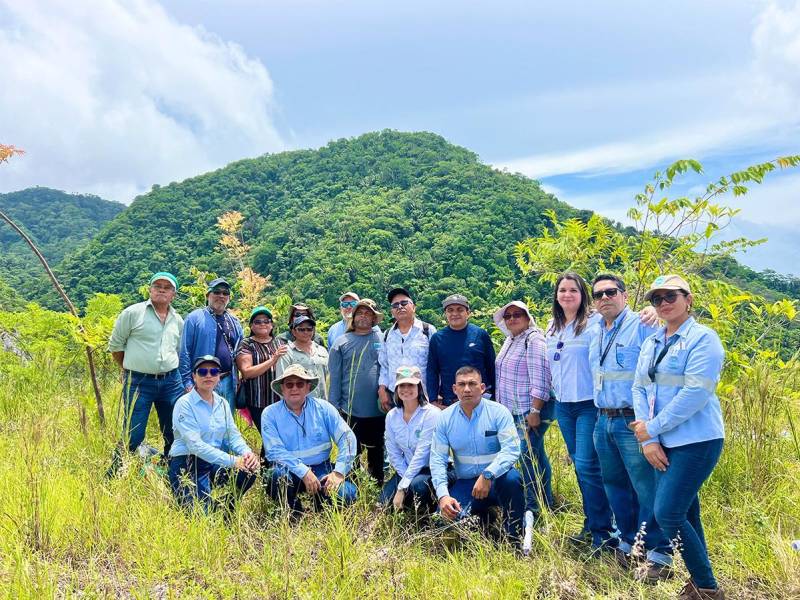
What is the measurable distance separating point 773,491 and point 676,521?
174cm

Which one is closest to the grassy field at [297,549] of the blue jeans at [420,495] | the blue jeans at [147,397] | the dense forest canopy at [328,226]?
the blue jeans at [420,495]

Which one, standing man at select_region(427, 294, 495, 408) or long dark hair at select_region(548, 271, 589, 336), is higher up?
long dark hair at select_region(548, 271, 589, 336)

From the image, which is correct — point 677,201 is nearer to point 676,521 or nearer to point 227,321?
point 676,521

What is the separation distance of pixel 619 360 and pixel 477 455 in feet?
3.87

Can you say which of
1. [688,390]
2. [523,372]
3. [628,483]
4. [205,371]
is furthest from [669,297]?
[205,371]

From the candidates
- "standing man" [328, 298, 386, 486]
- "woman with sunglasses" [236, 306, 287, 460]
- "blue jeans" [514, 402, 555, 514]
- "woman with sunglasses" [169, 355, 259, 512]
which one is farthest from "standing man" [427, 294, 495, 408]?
"woman with sunglasses" [169, 355, 259, 512]

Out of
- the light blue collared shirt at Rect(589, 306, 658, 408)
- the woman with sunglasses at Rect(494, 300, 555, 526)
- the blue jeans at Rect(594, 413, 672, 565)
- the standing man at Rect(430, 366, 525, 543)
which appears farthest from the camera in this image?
the woman with sunglasses at Rect(494, 300, 555, 526)

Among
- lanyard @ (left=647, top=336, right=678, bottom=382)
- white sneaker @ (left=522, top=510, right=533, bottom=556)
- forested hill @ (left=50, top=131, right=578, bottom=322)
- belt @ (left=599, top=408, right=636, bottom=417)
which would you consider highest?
forested hill @ (left=50, top=131, right=578, bottom=322)

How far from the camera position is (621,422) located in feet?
10.2

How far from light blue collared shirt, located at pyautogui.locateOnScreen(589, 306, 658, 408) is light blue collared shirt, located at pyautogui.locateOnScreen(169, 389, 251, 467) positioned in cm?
252

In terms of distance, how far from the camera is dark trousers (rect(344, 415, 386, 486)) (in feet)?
15.3

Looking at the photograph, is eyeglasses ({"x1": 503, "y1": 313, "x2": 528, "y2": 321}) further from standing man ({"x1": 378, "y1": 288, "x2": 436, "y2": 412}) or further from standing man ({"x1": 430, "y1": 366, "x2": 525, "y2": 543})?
standing man ({"x1": 378, "y1": 288, "x2": 436, "y2": 412})

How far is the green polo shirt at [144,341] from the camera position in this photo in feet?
14.5

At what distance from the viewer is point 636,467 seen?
3.04 metres
